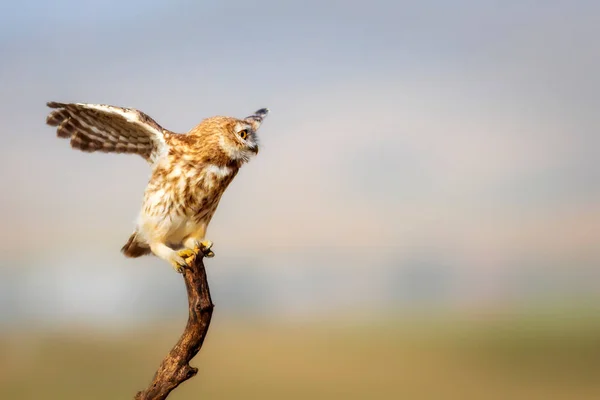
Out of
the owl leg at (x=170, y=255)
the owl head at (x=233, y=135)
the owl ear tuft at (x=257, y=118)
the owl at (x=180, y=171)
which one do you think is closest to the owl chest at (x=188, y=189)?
the owl at (x=180, y=171)

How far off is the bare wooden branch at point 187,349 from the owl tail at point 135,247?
709 mm

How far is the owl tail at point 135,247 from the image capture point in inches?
200

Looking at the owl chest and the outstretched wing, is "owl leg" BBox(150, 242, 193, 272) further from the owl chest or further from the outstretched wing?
the outstretched wing

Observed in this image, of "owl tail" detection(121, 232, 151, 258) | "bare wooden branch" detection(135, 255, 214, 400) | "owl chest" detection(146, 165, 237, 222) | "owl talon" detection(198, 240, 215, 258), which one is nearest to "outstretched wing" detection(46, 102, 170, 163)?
"owl chest" detection(146, 165, 237, 222)

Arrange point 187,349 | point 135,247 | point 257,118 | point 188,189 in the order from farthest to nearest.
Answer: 1. point 257,118
2. point 135,247
3. point 188,189
4. point 187,349

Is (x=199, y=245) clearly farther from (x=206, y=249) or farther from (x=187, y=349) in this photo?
(x=187, y=349)

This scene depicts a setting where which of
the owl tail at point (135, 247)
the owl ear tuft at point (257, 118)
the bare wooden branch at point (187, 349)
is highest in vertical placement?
the owl ear tuft at point (257, 118)

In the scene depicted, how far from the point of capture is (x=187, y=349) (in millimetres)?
4578

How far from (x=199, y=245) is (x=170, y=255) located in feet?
0.72

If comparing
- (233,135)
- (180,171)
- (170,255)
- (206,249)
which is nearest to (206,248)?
(206,249)

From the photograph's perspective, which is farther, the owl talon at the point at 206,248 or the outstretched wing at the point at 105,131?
the outstretched wing at the point at 105,131

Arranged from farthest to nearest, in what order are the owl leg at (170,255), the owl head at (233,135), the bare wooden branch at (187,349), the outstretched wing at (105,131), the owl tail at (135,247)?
the owl tail at (135,247) < the outstretched wing at (105,131) < the owl head at (233,135) < the owl leg at (170,255) < the bare wooden branch at (187,349)

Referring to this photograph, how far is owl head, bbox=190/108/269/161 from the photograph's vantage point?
15.8ft

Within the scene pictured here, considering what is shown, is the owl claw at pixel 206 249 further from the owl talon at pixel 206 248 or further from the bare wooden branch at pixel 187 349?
the bare wooden branch at pixel 187 349
